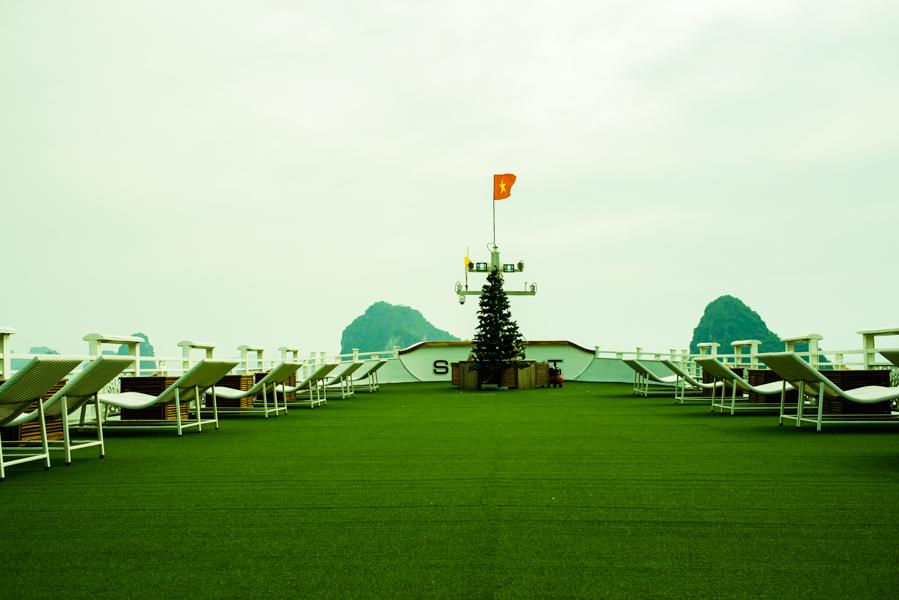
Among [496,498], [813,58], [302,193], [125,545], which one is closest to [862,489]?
[496,498]

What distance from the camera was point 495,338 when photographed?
17.2 meters

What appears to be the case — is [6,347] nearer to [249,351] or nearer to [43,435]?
[43,435]

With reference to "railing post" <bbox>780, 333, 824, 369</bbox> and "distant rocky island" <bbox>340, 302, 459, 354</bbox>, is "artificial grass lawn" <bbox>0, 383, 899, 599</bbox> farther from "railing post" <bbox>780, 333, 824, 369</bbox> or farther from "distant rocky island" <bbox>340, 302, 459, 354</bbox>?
"distant rocky island" <bbox>340, 302, 459, 354</bbox>

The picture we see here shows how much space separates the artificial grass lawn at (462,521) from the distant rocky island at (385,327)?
3125 inches

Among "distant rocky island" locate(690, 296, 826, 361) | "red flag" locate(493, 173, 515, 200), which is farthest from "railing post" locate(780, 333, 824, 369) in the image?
"distant rocky island" locate(690, 296, 826, 361)

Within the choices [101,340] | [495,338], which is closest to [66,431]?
[101,340]

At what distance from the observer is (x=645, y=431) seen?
19.3 feet

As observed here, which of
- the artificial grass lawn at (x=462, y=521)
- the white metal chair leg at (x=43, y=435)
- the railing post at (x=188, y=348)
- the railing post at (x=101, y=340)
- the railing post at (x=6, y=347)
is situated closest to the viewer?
the artificial grass lawn at (x=462, y=521)

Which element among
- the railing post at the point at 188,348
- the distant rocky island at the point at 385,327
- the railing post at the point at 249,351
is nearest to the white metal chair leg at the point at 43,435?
the railing post at the point at 188,348

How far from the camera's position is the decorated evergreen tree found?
55.5 ft

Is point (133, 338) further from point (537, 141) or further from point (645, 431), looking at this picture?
point (537, 141)

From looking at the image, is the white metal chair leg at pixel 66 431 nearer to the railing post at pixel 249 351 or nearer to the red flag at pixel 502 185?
the railing post at pixel 249 351

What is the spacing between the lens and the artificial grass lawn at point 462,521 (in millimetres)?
1962

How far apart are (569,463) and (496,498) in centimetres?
111
